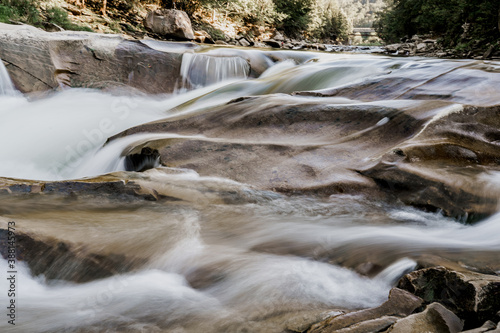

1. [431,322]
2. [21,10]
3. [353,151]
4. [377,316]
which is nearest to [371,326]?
[377,316]

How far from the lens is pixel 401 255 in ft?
6.79

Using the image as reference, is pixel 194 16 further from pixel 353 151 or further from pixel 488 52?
pixel 353 151

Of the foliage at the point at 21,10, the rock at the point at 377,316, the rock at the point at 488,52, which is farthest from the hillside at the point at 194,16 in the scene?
the rock at the point at 488,52

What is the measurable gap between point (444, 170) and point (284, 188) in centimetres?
134

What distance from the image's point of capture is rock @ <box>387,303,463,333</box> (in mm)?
1208

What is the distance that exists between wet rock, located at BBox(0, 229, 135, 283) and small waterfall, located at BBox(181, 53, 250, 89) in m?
6.27

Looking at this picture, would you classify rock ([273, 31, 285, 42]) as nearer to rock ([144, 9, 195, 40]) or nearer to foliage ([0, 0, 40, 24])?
rock ([144, 9, 195, 40])

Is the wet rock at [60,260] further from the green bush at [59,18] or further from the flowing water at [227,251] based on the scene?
the green bush at [59,18]

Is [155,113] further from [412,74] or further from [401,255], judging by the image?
[401,255]

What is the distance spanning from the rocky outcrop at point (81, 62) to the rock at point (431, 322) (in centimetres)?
709

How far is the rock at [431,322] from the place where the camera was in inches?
47.6

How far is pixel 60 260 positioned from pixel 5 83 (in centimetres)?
592

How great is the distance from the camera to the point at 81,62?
721 cm

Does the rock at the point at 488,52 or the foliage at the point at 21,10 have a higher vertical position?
the foliage at the point at 21,10
